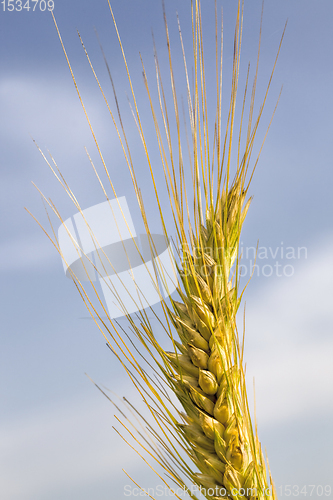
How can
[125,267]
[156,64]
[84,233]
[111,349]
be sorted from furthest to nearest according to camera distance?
[125,267]
[84,233]
[111,349]
[156,64]

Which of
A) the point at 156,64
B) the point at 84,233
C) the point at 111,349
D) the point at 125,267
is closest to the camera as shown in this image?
the point at 156,64

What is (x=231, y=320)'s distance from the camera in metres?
0.76

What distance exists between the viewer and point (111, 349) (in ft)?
2.46

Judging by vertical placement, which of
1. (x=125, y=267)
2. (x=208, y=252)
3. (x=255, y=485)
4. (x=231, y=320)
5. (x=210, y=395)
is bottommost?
(x=255, y=485)

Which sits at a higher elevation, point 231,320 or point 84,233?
point 84,233

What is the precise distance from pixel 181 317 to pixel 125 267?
1.24 meters

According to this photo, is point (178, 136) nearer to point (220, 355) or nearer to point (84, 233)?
point (220, 355)

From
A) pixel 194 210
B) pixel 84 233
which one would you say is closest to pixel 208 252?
pixel 194 210

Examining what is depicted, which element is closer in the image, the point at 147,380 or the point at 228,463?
the point at 228,463

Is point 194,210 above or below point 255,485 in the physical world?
above

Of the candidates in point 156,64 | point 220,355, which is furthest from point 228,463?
point 156,64

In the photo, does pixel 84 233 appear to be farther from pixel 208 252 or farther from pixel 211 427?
pixel 211 427

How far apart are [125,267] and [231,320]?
1288mm

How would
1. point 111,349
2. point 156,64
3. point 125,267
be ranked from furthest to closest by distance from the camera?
point 125,267 → point 111,349 → point 156,64
